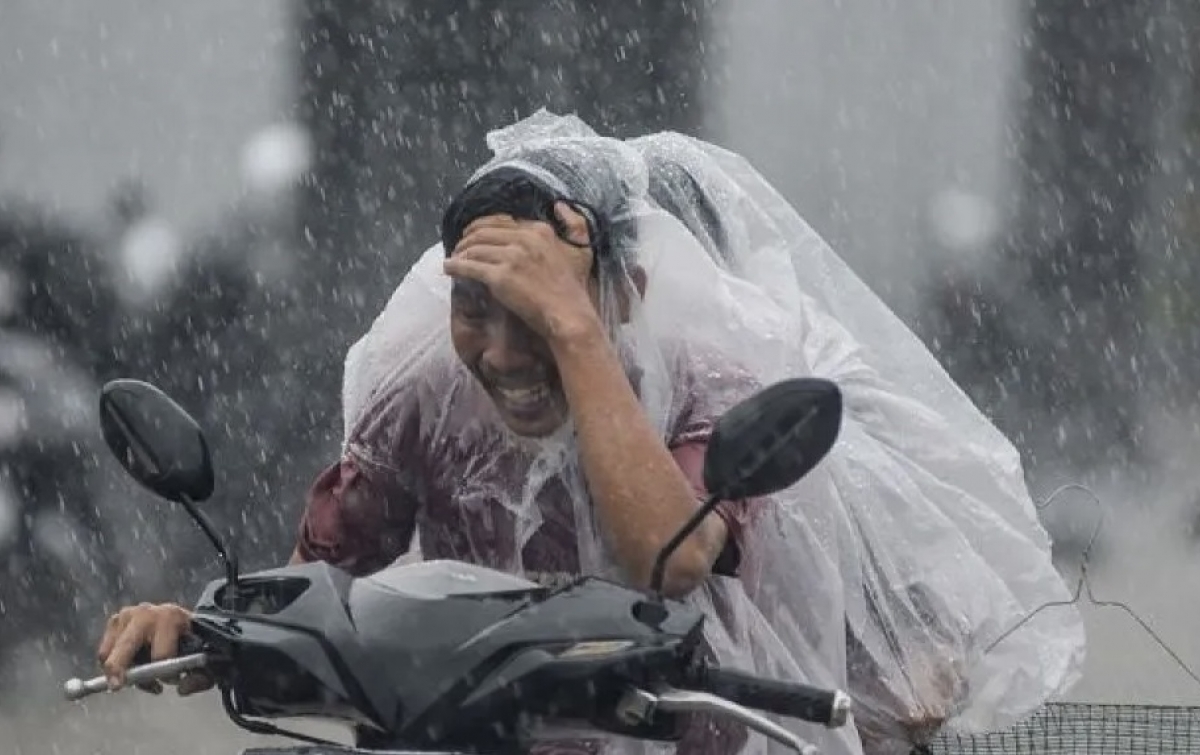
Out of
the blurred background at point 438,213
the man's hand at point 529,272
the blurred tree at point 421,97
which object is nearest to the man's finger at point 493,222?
the man's hand at point 529,272

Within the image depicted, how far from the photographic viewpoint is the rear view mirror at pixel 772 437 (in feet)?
7.70

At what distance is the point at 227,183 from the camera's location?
10.2 metres

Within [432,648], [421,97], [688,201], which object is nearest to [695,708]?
[432,648]

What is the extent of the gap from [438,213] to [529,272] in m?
7.01

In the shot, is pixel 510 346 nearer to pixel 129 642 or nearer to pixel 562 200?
pixel 562 200

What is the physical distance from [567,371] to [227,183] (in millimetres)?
7504

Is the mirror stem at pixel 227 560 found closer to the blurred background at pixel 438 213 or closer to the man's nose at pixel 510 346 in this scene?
the man's nose at pixel 510 346

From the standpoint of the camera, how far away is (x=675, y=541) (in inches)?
93.7

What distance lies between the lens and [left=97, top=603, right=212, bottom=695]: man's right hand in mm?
2756

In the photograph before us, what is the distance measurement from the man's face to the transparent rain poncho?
0.06m

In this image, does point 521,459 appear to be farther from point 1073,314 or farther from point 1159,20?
point 1159,20

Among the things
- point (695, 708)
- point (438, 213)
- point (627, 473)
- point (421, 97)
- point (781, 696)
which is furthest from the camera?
point (421, 97)

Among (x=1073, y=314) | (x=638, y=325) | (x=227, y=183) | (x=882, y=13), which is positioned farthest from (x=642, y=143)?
(x=882, y=13)

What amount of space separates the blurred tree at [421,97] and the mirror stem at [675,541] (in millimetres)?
7112
